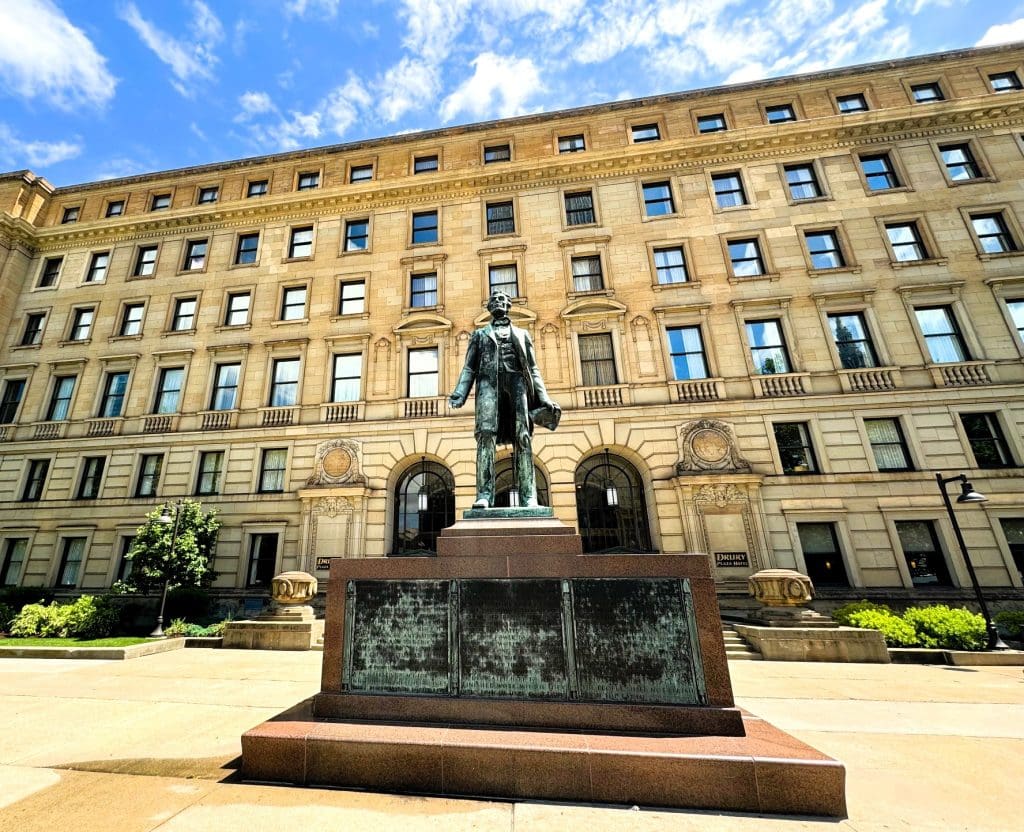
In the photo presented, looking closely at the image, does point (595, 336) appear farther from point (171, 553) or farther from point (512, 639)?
point (171, 553)

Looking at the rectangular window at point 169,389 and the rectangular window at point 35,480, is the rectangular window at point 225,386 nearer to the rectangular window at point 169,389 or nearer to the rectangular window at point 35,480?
the rectangular window at point 169,389

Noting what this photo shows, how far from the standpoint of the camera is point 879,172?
19.2 meters

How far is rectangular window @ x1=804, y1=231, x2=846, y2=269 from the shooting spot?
1804cm

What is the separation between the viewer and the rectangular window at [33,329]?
2198cm

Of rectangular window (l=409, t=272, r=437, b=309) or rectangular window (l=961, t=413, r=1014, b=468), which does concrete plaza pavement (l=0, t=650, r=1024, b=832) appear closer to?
rectangular window (l=961, t=413, r=1014, b=468)

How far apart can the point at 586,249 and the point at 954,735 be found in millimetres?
17825

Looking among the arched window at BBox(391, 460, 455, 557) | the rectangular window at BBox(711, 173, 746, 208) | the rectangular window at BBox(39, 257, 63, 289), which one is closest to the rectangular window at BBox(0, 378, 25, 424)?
the rectangular window at BBox(39, 257, 63, 289)

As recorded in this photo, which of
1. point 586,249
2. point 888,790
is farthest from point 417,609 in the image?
point 586,249

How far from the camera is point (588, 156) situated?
20469mm

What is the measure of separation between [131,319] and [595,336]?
21779 millimetres

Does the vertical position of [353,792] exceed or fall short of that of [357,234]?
it falls short

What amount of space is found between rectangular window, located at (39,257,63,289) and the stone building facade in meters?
0.28

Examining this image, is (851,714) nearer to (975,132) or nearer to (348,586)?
(348,586)

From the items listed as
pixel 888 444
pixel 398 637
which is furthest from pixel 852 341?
pixel 398 637
